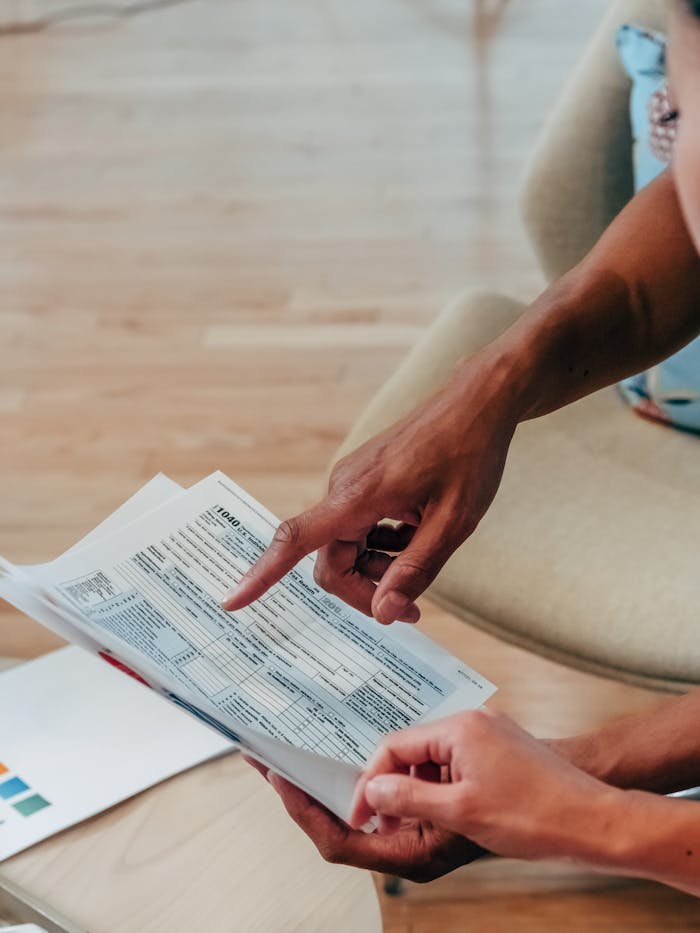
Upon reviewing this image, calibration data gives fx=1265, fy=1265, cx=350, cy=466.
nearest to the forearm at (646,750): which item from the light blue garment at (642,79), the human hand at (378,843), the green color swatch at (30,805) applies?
the human hand at (378,843)

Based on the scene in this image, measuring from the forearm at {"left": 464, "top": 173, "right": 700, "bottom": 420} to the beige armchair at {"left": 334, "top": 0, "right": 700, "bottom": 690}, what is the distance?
0.18 m

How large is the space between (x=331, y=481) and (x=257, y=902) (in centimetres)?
34

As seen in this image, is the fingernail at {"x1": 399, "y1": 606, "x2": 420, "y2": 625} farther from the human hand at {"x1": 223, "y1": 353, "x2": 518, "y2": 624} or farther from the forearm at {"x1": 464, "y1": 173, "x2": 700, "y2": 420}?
the forearm at {"x1": 464, "y1": 173, "x2": 700, "y2": 420}

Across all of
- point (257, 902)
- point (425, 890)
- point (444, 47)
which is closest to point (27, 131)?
point (444, 47)

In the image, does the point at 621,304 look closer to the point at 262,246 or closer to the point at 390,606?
the point at 390,606

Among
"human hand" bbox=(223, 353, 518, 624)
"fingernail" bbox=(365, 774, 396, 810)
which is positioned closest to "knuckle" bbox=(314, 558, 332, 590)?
"human hand" bbox=(223, 353, 518, 624)

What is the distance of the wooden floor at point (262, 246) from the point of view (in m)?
1.77

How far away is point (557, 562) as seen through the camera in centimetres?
124

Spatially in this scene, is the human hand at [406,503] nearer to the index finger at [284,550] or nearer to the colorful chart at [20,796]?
the index finger at [284,550]

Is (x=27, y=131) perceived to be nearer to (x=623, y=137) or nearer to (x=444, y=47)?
(x=444, y=47)

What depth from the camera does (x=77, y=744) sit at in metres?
1.08

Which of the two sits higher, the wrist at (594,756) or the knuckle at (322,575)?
the knuckle at (322,575)

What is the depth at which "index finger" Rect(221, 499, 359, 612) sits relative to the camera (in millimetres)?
985

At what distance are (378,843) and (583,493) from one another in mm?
522
